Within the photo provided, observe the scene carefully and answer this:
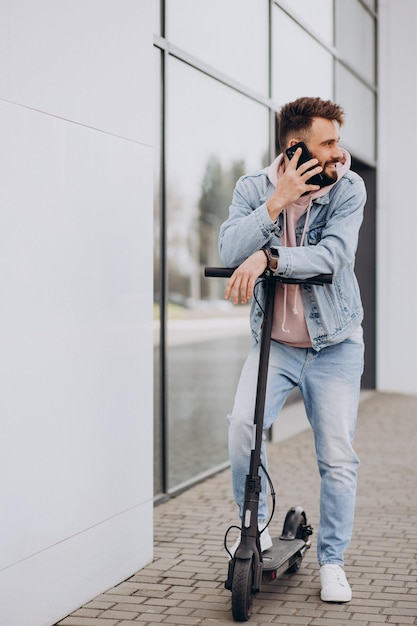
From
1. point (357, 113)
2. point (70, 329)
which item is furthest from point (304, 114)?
point (357, 113)

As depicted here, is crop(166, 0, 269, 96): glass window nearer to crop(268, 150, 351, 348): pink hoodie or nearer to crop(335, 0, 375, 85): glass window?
crop(335, 0, 375, 85): glass window

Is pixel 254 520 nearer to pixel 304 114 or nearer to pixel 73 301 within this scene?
pixel 73 301

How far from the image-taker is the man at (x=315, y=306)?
A: 4113mm

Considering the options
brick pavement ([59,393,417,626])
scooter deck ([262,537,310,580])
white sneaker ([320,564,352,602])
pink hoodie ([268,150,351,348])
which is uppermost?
pink hoodie ([268,150,351,348])

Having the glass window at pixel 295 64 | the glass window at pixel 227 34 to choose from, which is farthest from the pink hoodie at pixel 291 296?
the glass window at pixel 295 64

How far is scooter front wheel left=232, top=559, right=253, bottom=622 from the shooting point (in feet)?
13.1

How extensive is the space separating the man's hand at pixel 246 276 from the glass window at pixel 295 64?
497 centimetres

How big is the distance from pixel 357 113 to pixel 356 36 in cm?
85

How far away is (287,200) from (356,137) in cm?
778

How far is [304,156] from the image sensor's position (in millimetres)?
4078

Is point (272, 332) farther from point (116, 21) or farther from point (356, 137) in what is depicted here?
point (356, 137)

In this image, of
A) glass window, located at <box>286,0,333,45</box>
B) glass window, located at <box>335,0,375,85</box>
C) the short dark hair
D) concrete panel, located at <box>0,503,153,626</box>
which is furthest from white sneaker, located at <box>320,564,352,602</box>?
glass window, located at <box>335,0,375,85</box>

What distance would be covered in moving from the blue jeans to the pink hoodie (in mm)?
98

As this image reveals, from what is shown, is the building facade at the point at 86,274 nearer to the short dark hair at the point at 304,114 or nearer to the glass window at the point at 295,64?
the short dark hair at the point at 304,114
